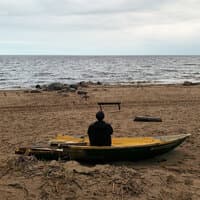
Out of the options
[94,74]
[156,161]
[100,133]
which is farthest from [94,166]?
[94,74]

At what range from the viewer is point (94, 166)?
6.79 m

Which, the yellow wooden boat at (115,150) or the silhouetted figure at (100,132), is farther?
the silhouetted figure at (100,132)

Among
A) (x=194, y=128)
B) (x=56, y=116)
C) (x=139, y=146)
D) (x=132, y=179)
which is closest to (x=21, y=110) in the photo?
(x=56, y=116)

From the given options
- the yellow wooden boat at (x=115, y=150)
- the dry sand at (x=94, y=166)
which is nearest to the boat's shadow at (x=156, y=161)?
the dry sand at (x=94, y=166)

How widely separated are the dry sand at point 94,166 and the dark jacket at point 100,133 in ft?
1.80

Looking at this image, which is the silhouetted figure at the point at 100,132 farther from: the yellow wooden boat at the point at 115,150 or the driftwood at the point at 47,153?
the driftwood at the point at 47,153

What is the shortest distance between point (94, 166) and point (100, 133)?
0.72m

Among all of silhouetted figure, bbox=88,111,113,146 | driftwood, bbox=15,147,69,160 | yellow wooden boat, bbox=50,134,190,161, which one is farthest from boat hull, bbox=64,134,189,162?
silhouetted figure, bbox=88,111,113,146

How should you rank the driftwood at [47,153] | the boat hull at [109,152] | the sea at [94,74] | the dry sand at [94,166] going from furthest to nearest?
the sea at [94,74] → the driftwood at [47,153] → the boat hull at [109,152] → the dry sand at [94,166]

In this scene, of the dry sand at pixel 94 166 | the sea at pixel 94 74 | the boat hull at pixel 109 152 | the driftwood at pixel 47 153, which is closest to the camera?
the dry sand at pixel 94 166

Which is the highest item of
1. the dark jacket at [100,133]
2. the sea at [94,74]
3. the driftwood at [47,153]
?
the dark jacket at [100,133]

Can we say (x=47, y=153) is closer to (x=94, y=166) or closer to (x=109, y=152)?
(x=94, y=166)

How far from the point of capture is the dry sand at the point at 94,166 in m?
5.30

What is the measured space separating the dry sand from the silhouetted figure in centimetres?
56
